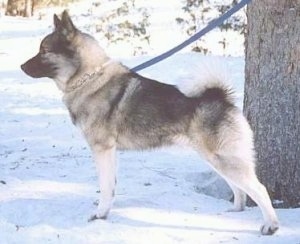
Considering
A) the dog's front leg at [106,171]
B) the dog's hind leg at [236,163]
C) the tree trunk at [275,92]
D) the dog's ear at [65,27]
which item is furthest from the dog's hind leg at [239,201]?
the dog's ear at [65,27]

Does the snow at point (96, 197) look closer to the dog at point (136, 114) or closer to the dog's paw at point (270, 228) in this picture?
the dog's paw at point (270, 228)

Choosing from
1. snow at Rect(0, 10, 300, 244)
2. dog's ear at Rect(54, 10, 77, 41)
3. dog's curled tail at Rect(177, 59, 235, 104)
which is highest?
dog's ear at Rect(54, 10, 77, 41)

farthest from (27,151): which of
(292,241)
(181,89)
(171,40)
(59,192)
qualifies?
(171,40)

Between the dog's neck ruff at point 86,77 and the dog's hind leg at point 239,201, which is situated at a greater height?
the dog's neck ruff at point 86,77

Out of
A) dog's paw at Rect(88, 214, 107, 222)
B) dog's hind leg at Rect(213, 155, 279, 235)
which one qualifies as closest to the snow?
dog's paw at Rect(88, 214, 107, 222)

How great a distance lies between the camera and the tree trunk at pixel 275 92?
465cm

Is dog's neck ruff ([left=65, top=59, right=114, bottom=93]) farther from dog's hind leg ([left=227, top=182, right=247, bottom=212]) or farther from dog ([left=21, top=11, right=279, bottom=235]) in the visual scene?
dog's hind leg ([left=227, top=182, right=247, bottom=212])

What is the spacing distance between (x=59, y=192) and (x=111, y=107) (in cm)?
100

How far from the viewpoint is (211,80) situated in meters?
4.31

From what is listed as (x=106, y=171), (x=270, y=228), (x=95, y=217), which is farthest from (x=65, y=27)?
(x=270, y=228)

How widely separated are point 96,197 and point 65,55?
3.75ft

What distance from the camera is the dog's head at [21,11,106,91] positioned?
4664mm

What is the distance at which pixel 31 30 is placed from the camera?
1586 centimetres

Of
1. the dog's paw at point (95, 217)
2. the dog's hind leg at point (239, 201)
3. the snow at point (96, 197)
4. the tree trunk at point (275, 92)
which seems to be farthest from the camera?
the dog's hind leg at point (239, 201)
